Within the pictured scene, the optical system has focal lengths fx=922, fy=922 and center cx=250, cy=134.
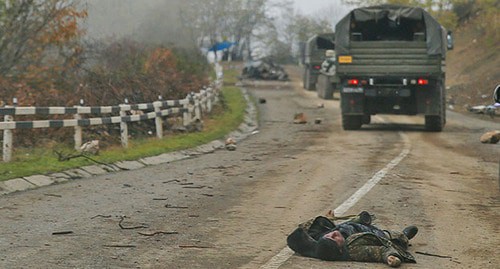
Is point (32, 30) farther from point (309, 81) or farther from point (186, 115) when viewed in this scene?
point (309, 81)

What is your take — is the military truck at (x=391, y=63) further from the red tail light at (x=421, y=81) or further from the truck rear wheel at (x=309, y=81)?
the truck rear wheel at (x=309, y=81)

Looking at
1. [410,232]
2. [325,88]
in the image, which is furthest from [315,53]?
[410,232]

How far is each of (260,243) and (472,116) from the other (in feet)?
89.5

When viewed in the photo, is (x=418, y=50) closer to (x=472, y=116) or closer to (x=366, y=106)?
(x=366, y=106)

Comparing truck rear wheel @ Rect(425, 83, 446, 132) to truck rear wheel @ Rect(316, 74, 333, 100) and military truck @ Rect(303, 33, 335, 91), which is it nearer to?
truck rear wheel @ Rect(316, 74, 333, 100)

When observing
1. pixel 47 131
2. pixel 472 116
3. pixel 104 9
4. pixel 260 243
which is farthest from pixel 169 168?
pixel 472 116

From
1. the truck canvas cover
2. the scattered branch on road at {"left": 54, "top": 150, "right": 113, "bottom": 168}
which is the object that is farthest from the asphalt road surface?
the truck canvas cover

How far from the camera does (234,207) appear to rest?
35.6 feet

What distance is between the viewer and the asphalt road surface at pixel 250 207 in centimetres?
785

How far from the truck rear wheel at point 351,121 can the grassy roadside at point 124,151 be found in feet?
10.1

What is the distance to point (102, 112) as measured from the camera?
17.8 m

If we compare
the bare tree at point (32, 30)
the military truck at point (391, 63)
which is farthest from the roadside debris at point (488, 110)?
the bare tree at point (32, 30)

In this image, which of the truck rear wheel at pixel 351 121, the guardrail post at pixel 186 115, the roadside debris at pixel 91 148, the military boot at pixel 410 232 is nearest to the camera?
the military boot at pixel 410 232

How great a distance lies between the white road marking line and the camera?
760cm
